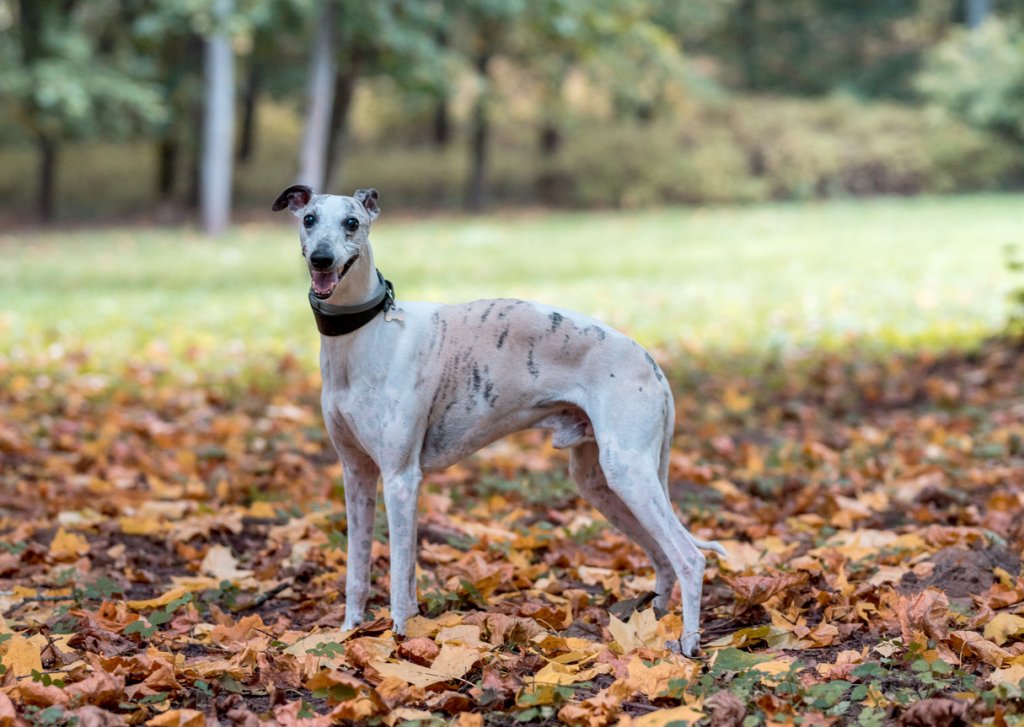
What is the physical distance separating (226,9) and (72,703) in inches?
602

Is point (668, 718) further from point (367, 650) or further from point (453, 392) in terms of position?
point (453, 392)

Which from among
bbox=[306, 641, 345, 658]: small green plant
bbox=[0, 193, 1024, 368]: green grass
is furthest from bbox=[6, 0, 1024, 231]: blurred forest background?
bbox=[306, 641, 345, 658]: small green plant

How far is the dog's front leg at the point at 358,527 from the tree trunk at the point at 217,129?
18.3 m

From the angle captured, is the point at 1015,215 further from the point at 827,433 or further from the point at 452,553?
the point at 452,553

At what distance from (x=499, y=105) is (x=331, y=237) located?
24948mm

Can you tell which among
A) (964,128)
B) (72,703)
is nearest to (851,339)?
(72,703)

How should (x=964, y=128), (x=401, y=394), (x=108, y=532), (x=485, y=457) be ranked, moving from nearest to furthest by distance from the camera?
(x=401, y=394) < (x=108, y=532) < (x=485, y=457) < (x=964, y=128)

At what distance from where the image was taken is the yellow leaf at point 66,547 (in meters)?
4.68

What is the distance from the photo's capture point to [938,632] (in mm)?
3449

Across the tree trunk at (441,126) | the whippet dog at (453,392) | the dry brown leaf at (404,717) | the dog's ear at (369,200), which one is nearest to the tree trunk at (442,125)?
the tree trunk at (441,126)

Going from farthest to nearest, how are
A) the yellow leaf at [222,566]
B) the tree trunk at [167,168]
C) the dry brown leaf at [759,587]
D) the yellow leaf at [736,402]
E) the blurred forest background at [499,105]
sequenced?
the tree trunk at [167,168], the blurred forest background at [499,105], the yellow leaf at [736,402], the yellow leaf at [222,566], the dry brown leaf at [759,587]

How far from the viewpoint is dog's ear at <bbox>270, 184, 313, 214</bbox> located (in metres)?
3.82

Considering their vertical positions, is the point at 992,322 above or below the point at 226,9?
below

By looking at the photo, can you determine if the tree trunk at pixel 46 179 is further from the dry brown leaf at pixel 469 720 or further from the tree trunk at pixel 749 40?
the dry brown leaf at pixel 469 720
